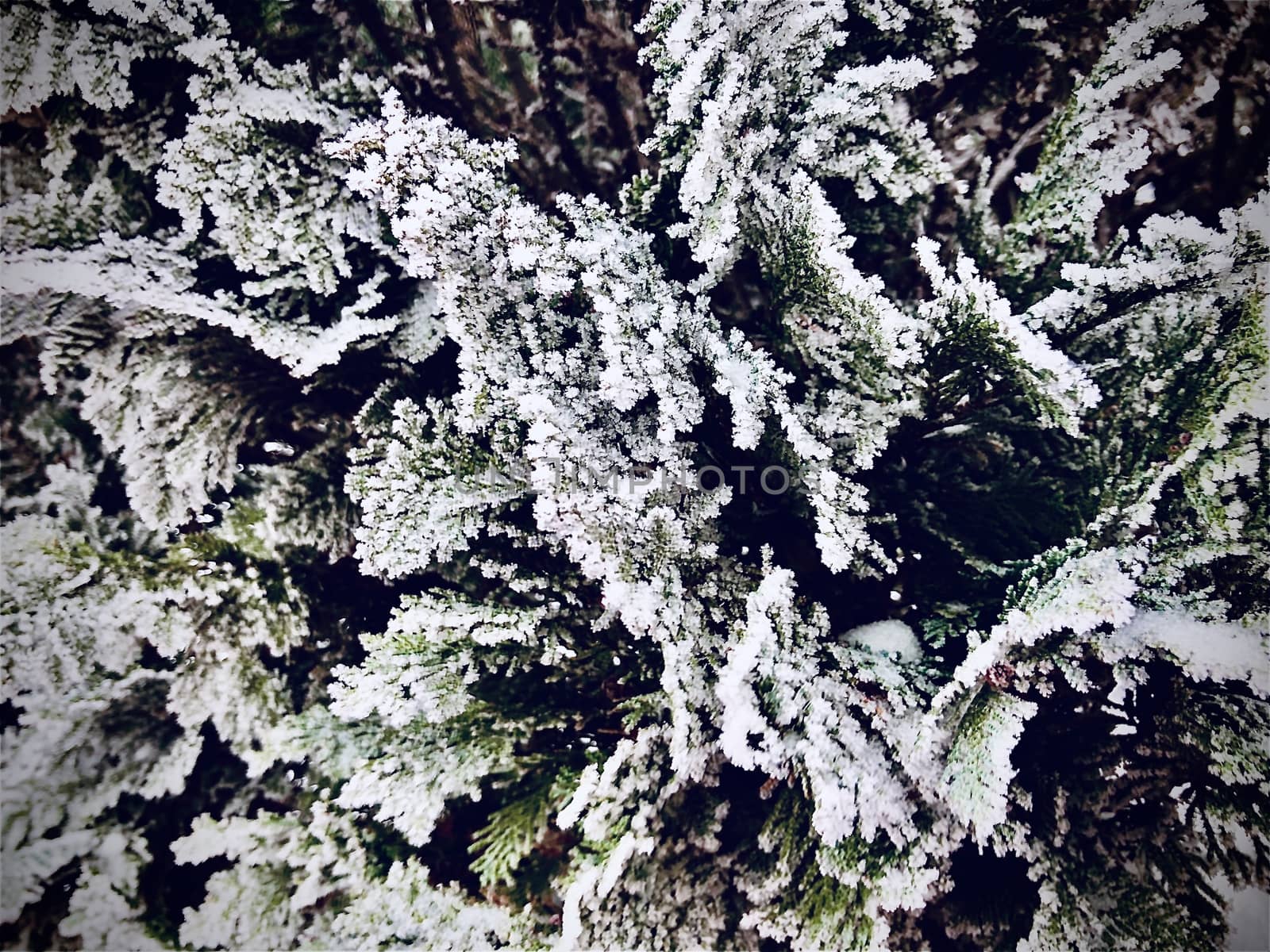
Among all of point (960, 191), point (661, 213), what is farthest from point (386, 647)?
point (960, 191)

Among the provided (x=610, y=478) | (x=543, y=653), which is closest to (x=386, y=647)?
(x=543, y=653)

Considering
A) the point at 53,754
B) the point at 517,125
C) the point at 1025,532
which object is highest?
the point at 517,125

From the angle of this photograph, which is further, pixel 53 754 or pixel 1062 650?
pixel 53 754

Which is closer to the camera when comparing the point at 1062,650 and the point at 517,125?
the point at 1062,650

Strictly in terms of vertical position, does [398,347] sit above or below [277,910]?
above

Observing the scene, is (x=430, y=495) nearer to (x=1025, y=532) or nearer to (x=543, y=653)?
(x=543, y=653)

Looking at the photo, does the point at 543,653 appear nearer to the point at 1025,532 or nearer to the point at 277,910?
the point at 277,910
